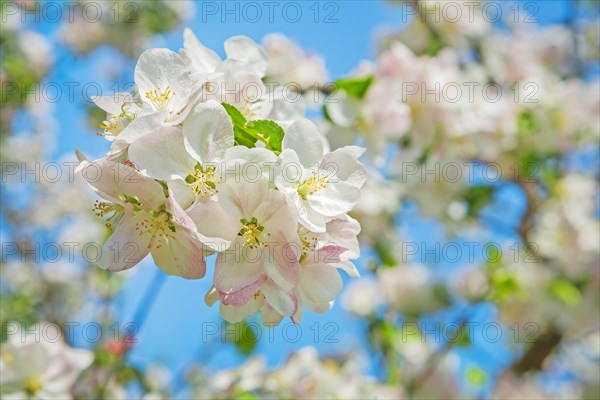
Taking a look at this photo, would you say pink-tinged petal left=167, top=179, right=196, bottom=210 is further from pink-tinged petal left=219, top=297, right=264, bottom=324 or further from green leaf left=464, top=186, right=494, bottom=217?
green leaf left=464, top=186, right=494, bottom=217

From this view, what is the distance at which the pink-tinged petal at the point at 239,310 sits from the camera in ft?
2.47

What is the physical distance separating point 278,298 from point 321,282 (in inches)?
2.4

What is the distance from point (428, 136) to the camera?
1793mm

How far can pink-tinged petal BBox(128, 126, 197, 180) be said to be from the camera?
66 centimetres

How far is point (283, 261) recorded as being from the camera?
70 centimetres

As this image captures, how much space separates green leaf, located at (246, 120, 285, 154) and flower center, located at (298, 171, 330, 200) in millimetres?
58

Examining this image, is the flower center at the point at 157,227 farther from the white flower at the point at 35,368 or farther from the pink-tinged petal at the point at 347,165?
the white flower at the point at 35,368

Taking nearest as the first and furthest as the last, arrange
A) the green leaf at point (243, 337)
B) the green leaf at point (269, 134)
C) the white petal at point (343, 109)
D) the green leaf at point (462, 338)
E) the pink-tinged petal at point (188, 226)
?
the pink-tinged petal at point (188, 226), the green leaf at point (269, 134), the white petal at point (343, 109), the green leaf at point (243, 337), the green leaf at point (462, 338)

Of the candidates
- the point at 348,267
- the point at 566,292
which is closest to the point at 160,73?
the point at 348,267

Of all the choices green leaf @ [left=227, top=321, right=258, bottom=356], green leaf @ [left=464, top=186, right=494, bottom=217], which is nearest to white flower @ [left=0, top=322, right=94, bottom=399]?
green leaf @ [left=227, top=321, right=258, bottom=356]

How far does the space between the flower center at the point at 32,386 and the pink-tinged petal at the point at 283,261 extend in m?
0.92

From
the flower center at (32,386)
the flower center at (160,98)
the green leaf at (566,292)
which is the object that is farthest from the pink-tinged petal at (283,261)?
the green leaf at (566,292)

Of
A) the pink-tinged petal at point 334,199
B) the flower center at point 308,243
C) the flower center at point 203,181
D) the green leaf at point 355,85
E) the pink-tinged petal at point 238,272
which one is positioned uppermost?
the green leaf at point 355,85

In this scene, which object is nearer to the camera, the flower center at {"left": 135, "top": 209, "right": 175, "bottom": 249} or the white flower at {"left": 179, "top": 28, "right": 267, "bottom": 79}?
the flower center at {"left": 135, "top": 209, "right": 175, "bottom": 249}
